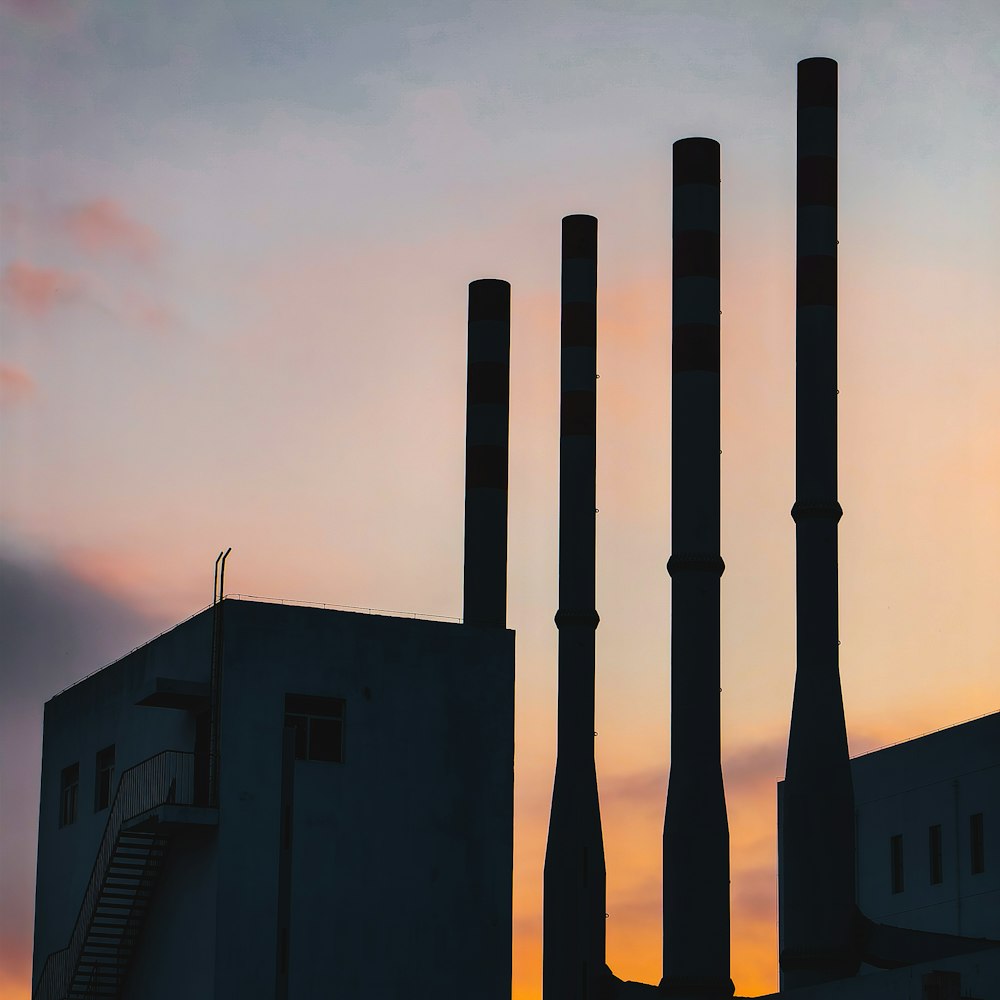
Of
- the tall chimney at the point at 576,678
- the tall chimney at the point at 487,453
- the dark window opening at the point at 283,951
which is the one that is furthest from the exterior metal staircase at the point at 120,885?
the dark window opening at the point at 283,951

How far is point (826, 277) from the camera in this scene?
41719 mm

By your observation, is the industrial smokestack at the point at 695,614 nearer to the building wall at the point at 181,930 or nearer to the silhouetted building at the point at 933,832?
the silhouetted building at the point at 933,832

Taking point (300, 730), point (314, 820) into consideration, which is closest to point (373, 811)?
point (314, 820)

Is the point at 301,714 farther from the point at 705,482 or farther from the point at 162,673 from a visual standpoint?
the point at 705,482

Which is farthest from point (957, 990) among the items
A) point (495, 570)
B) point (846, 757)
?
point (495, 570)

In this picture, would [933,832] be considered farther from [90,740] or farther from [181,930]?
[181,930]

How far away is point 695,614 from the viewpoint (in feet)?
137

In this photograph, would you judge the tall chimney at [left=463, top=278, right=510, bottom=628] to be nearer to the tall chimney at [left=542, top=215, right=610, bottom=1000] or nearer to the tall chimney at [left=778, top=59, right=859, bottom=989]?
the tall chimney at [left=542, top=215, right=610, bottom=1000]

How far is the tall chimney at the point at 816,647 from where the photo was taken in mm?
38938

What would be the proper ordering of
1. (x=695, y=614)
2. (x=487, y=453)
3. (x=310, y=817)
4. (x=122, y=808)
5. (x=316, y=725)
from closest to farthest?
1. (x=310, y=817)
2. (x=316, y=725)
3. (x=122, y=808)
4. (x=695, y=614)
5. (x=487, y=453)

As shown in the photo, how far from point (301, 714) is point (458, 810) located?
11.2ft

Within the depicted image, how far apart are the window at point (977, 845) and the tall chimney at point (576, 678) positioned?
9.33m

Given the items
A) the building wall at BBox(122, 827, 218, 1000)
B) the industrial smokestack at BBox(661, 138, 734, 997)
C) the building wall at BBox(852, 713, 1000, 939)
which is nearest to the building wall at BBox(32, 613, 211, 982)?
the building wall at BBox(122, 827, 218, 1000)

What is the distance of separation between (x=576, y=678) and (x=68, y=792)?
1096 centimetres
